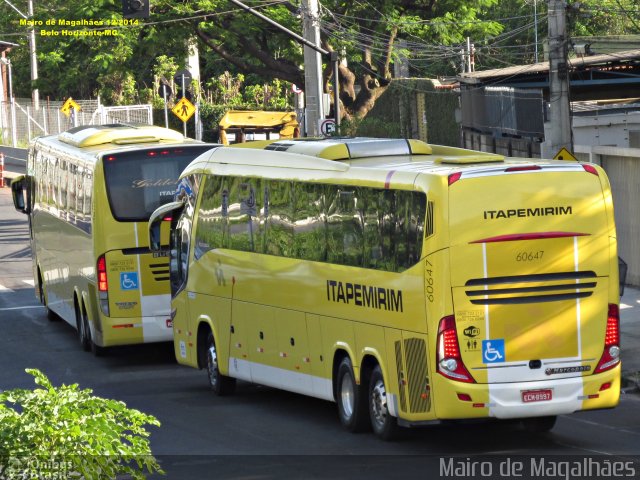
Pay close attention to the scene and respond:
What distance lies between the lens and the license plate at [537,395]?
12172mm

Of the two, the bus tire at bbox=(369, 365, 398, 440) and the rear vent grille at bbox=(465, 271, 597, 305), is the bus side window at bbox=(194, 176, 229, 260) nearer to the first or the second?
the bus tire at bbox=(369, 365, 398, 440)

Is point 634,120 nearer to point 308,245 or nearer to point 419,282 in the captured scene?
point 308,245

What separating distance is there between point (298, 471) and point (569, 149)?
10.2 m

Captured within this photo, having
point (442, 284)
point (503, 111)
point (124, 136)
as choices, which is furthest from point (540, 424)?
point (503, 111)

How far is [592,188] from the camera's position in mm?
12578

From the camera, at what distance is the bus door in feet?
39.7

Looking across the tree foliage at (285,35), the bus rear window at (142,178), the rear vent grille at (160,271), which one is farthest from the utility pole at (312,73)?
the rear vent grille at (160,271)

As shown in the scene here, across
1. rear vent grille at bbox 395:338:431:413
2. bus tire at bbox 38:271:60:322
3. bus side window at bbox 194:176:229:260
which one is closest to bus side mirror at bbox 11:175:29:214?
bus tire at bbox 38:271:60:322

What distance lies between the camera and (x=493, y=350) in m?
12.1

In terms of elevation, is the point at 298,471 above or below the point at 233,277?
below

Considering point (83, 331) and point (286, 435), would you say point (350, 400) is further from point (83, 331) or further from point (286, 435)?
point (83, 331)

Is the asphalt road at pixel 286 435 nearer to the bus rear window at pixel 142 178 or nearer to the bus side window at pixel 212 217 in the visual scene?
the bus side window at pixel 212 217

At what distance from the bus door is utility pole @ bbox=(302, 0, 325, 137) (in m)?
21.0

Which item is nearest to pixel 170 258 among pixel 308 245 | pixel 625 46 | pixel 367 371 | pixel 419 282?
pixel 308 245
